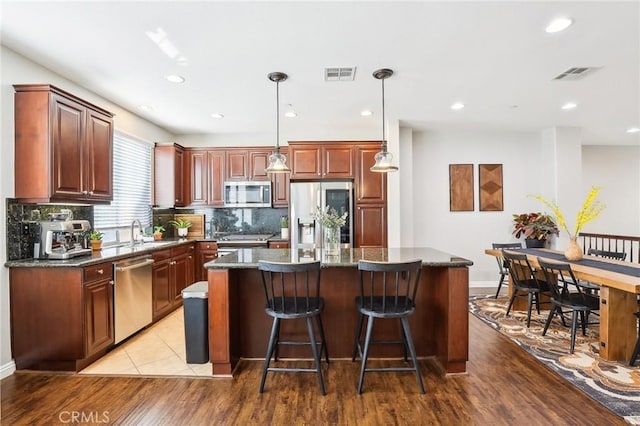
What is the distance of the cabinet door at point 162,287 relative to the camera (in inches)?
157

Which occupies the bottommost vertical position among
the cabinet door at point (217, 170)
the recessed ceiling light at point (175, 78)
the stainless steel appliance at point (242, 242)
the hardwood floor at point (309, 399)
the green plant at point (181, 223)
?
the hardwood floor at point (309, 399)

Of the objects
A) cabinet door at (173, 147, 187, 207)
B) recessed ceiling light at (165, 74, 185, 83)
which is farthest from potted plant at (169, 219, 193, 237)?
recessed ceiling light at (165, 74, 185, 83)

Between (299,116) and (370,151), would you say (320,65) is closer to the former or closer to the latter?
(299,116)

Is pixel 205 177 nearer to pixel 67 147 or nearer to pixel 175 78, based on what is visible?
pixel 175 78

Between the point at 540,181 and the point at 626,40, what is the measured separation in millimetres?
3526

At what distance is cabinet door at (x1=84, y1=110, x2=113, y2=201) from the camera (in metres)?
3.27

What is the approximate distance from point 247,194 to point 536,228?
4.73m

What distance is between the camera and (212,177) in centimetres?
554

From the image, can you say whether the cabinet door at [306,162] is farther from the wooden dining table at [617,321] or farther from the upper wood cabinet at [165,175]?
the wooden dining table at [617,321]

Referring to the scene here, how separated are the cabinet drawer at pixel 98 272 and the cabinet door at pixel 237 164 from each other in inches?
105

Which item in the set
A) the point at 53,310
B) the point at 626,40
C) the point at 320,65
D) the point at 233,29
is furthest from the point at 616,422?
the point at 53,310

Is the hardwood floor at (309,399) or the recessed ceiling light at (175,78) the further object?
the recessed ceiling light at (175,78)

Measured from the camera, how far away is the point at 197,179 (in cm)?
555

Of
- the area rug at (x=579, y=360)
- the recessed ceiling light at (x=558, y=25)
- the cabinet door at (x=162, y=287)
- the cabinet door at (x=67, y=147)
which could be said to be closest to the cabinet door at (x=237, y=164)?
the cabinet door at (x=162, y=287)
